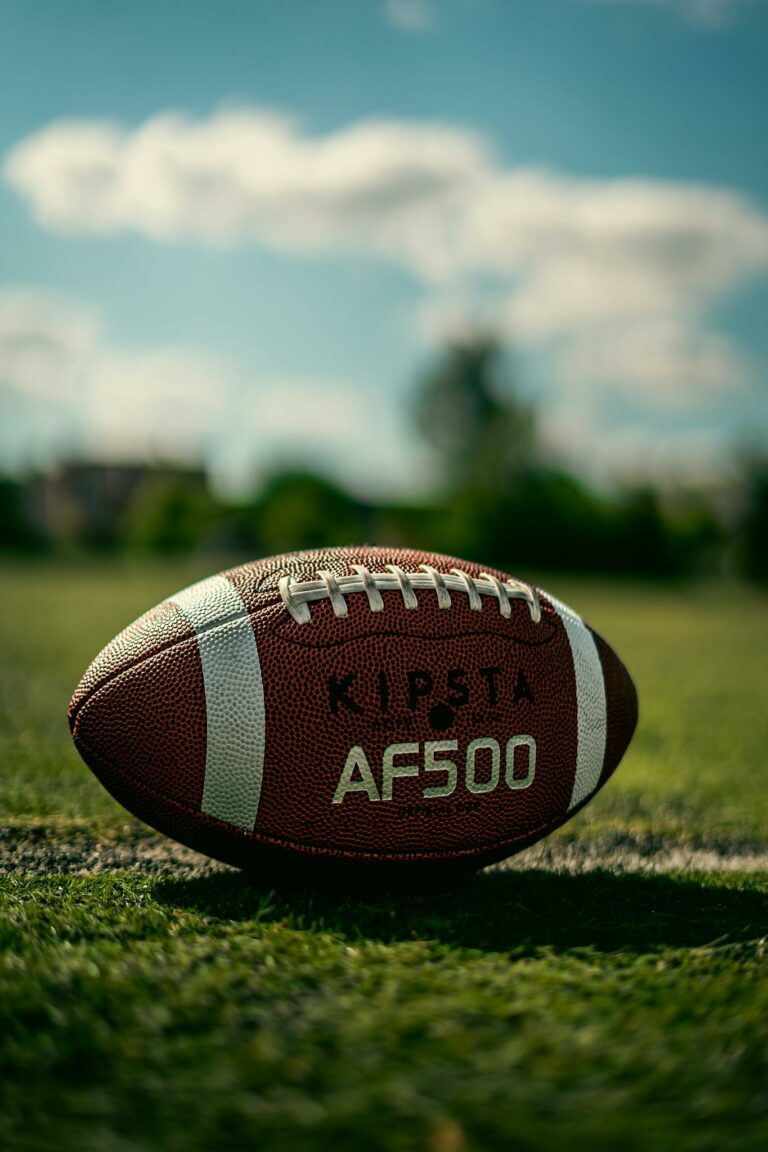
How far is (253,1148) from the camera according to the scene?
45.7 inches

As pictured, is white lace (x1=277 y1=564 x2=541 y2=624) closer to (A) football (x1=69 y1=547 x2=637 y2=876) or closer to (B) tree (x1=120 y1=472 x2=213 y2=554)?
(A) football (x1=69 y1=547 x2=637 y2=876)

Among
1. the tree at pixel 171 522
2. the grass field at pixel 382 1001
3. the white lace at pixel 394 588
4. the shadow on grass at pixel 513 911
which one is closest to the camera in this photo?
the grass field at pixel 382 1001

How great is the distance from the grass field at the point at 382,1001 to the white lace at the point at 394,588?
61 centimetres

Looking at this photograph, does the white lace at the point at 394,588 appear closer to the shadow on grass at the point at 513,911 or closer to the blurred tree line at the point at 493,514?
the shadow on grass at the point at 513,911

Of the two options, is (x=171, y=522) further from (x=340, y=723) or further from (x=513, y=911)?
(x=513, y=911)

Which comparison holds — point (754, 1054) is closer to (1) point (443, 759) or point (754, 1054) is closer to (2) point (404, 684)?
(1) point (443, 759)

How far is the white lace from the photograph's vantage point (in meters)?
2.08

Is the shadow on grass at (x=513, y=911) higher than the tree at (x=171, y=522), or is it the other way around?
the tree at (x=171, y=522)

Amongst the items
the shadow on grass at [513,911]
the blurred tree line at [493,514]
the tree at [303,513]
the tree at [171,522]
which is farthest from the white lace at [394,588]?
the tree at [171,522]

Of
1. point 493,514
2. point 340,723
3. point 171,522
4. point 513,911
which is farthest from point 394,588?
point 171,522

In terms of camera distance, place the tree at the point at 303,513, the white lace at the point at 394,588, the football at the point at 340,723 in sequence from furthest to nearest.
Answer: the tree at the point at 303,513 < the white lace at the point at 394,588 < the football at the point at 340,723

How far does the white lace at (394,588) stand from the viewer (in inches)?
81.8

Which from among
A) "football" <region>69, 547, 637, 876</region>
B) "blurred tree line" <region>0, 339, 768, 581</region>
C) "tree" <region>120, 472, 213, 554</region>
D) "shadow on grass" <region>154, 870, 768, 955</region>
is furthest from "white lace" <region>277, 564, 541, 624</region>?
"tree" <region>120, 472, 213, 554</region>

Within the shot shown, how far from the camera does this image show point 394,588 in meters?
2.12
